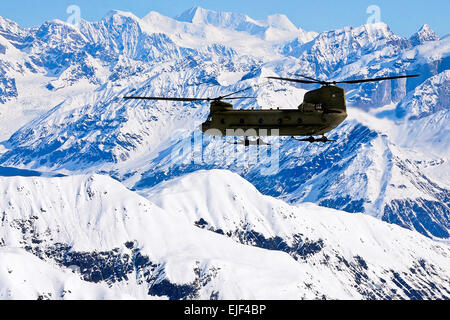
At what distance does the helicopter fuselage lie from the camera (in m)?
92.5

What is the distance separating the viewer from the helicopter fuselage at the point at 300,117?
9250 cm

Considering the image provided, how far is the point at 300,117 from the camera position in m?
92.8
